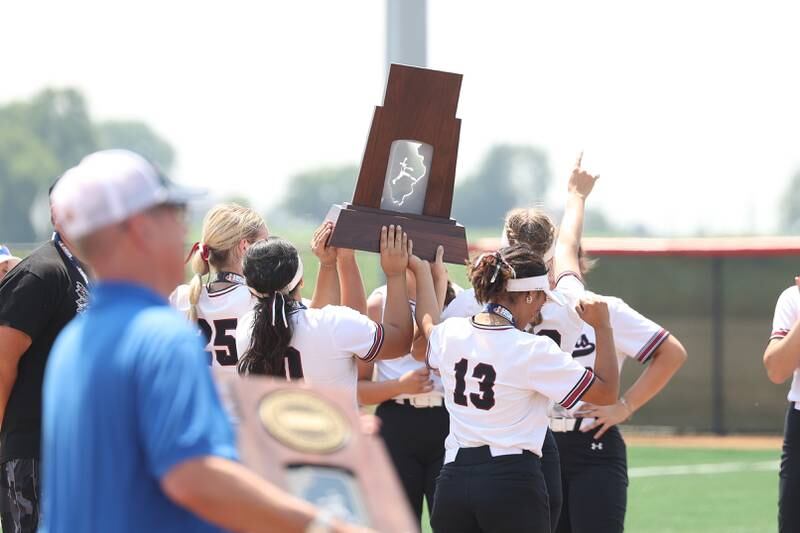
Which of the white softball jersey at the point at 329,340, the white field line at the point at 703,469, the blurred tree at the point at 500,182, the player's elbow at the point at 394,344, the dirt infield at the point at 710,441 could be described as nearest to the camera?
the white softball jersey at the point at 329,340

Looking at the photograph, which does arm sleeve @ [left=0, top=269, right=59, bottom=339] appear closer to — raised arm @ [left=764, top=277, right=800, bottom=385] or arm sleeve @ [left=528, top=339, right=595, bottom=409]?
arm sleeve @ [left=528, top=339, right=595, bottom=409]

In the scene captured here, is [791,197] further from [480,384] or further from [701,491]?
[480,384]

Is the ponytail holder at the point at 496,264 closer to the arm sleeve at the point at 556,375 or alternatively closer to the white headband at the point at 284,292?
the arm sleeve at the point at 556,375

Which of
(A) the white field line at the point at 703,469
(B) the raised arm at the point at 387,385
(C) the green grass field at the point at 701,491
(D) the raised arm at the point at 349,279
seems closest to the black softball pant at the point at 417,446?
(B) the raised arm at the point at 387,385

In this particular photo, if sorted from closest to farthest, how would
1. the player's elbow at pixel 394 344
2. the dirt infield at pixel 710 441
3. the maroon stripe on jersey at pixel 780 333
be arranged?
the player's elbow at pixel 394 344 < the maroon stripe on jersey at pixel 780 333 < the dirt infield at pixel 710 441

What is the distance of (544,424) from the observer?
183 inches

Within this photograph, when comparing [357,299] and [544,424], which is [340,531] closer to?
[544,424]

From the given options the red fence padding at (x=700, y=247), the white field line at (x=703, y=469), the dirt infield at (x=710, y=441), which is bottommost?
the dirt infield at (x=710, y=441)

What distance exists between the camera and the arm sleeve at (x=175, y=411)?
2248 millimetres

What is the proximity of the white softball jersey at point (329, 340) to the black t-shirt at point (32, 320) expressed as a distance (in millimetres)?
735

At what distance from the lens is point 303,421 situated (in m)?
2.52

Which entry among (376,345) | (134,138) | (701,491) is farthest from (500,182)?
(376,345)

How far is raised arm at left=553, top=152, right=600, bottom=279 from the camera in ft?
17.6

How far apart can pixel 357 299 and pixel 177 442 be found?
3120 mm
